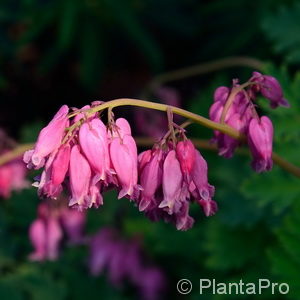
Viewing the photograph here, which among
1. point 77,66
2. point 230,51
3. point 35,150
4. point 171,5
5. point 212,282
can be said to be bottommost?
point 35,150

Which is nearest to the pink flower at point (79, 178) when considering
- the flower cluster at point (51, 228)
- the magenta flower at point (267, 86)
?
the magenta flower at point (267, 86)

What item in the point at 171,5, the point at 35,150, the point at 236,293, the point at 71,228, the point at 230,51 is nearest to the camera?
the point at 35,150

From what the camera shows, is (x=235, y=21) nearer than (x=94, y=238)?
No

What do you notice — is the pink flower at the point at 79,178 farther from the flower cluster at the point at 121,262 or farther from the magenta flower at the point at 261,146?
the flower cluster at the point at 121,262

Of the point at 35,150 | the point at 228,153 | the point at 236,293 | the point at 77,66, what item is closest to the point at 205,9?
the point at 77,66

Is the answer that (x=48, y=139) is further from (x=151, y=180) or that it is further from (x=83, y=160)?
(x=151, y=180)

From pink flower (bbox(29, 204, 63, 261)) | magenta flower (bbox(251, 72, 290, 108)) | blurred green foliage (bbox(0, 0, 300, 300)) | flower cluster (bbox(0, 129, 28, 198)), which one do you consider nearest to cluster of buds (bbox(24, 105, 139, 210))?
magenta flower (bbox(251, 72, 290, 108))

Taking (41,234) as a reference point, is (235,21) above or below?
above

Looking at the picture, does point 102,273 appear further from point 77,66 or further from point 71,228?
point 77,66
